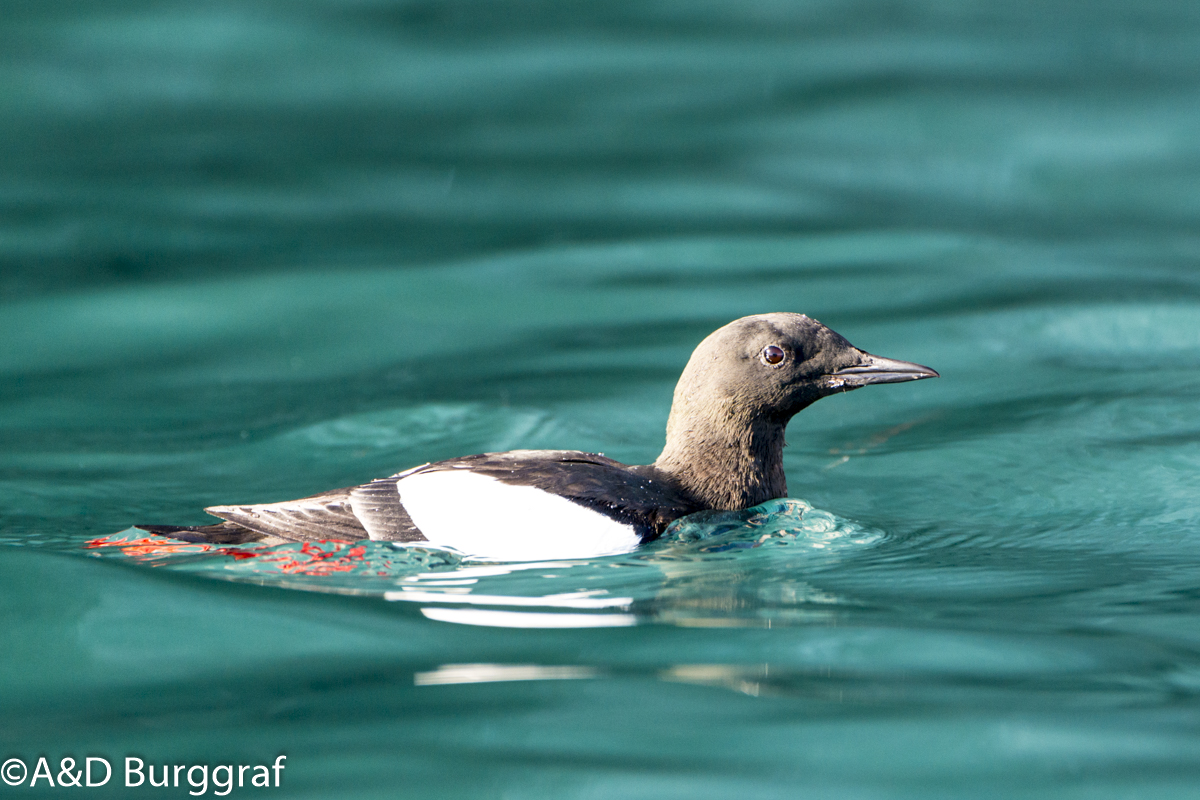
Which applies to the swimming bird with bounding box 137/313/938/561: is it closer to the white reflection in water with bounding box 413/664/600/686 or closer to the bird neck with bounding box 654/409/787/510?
the bird neck with bounding box 654/409/787/510

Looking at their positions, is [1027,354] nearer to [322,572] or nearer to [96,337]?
[322,572]

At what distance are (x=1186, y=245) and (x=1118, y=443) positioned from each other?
3.85 m

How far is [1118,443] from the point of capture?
6863 mm

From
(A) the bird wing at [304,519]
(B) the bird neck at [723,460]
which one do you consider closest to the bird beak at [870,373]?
(B) the bird neck at [723,460]

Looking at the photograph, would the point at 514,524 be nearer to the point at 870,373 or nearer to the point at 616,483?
the point at 616,483

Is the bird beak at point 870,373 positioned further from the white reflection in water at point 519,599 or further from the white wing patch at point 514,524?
the white reflection in water at point 519,599

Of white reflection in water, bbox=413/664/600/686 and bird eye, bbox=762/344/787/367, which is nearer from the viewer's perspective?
white reflection in water, bbox=413/664/600/686

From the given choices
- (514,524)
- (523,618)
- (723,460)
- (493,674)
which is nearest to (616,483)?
(514,524)

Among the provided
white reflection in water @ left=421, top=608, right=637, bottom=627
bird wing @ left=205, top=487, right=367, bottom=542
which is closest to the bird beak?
white reflection in water @ left=421, top=608, right=637, bottom=627

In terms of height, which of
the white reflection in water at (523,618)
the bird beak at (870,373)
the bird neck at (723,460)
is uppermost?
the bird beak at (870,373)

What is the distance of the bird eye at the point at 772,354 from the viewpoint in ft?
18.0

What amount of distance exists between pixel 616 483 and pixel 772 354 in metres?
0.88

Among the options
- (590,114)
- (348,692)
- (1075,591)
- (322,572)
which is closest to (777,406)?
(1075,591)

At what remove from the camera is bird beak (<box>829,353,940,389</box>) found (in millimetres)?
5495
